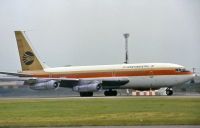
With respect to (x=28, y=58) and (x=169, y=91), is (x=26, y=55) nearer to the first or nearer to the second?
(x=28, y=58)

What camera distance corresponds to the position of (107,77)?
67188 millimetres

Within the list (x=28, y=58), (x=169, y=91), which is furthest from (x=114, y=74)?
(x=28, y=58)

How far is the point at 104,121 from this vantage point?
25.7 metres

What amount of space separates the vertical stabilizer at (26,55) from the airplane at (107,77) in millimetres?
151

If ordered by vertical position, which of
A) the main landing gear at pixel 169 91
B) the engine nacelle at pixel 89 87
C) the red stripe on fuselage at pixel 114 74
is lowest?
the main landing gear at pixel 169 91

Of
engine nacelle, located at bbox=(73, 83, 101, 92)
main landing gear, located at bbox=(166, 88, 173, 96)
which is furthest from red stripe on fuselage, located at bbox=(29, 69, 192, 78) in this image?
main landing gear, located at bbox=(166, 88, 173, 96)

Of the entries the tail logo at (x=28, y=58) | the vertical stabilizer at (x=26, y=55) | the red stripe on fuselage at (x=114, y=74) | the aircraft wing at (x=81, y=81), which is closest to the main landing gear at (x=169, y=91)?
the red stripe on fuselage at (x=114, y=74)

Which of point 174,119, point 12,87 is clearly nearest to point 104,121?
point 174,119

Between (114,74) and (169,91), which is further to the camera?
(114,74)

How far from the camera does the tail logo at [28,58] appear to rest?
75.8m

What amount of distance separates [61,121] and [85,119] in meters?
1.39

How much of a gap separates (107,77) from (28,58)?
47.0 ft

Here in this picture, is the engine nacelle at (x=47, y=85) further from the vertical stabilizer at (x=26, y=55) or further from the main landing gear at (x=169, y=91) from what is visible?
the main landing gear at (x=169, y=91)

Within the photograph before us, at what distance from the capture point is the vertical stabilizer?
2960 inches
